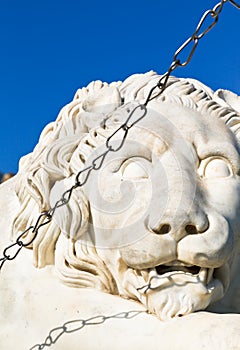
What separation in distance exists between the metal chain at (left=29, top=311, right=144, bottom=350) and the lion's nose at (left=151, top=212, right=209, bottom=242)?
0.26 metres

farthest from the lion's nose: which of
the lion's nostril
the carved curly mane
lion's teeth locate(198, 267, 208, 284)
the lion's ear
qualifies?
the lion's ear

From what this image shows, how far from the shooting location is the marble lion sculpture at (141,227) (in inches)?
79.7

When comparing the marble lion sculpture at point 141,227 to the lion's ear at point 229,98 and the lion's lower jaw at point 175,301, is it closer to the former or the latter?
the lion's lower jaw at point 175,301

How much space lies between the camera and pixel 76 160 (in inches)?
91.7

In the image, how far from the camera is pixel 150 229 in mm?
2045

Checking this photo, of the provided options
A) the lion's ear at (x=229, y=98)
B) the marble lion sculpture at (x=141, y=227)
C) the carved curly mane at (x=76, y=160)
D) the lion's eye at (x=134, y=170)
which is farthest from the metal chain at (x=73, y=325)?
the lion's ear at (x=229, y=98)

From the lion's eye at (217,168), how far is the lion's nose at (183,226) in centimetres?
19

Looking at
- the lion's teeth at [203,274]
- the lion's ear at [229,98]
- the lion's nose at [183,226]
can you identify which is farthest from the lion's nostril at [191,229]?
the lion's ear at [229,98]

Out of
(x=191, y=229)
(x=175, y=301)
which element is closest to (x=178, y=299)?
(x=175, y=301)

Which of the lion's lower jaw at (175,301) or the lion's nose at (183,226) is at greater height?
the lion's nose at (183,226)

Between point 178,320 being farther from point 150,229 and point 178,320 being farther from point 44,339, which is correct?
point 44,339

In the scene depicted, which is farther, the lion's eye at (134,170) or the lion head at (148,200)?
the lion's eye at (134,170)

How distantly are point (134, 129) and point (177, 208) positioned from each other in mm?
348

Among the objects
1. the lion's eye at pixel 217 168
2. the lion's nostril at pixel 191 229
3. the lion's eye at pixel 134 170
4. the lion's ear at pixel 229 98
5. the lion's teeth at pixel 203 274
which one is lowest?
the lion's teeth at pixel 203 274
